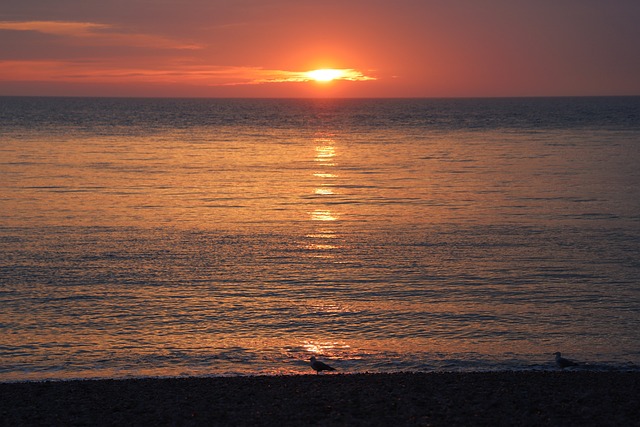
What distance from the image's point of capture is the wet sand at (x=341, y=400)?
9.69 metres

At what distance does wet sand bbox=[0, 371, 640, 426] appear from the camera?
9.69 meters

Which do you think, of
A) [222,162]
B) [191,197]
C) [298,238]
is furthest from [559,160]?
[298,238]

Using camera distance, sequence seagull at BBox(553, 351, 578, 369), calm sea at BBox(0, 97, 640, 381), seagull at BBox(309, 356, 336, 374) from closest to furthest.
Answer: seagull at BBox(309, 356, 336, 374)
seagull at BBox(553, 351, 578, 369)
calm sea at BBox(0, 97, 640, 381)

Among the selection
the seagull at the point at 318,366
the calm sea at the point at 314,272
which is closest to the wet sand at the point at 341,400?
the seagull at the point at 318,366

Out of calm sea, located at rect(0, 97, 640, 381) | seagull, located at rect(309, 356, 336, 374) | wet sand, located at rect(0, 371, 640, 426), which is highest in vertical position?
wet sand, located at rect(0, 371, 640, 426)

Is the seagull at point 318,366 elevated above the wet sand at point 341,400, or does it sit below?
below

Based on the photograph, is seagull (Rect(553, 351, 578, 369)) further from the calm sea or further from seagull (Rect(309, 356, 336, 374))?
seagull (Rect(309, 356, 336, 374))

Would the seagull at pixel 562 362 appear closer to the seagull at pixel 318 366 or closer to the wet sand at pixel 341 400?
the wet sand at pixel 341 400

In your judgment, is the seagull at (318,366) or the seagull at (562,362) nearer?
the seagull at (318,366)

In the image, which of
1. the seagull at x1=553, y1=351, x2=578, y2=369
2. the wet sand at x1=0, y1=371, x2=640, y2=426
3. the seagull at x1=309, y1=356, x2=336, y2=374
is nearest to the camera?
the wet sand at x1=0, y1=371, x2=640, y2=426

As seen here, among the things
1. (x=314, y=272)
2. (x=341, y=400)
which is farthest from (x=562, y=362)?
(x=314, y=272)

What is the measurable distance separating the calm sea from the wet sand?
1172 mm

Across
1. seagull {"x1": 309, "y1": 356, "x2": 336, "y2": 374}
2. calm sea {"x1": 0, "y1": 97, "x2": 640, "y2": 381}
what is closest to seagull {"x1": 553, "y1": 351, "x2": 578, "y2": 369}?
calm sea {"x1": 0, "y1": 97, "x2": 640, "y2": 381}

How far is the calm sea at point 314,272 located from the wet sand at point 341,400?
46.1 inches
